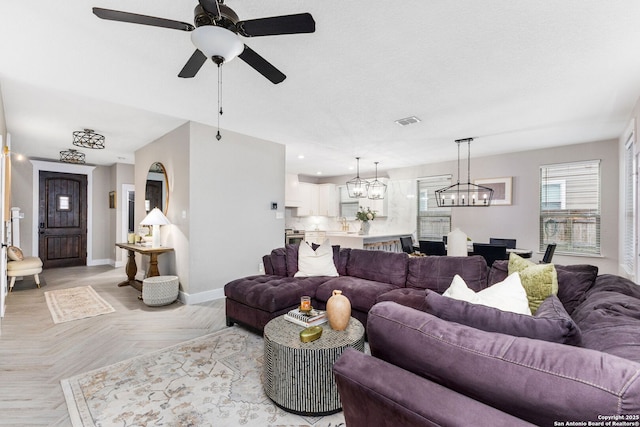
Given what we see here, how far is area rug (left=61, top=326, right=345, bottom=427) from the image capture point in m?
1.85

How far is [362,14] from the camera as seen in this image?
192cm

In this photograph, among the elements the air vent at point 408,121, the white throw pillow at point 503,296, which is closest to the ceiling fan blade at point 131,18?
the white throw pillow at point 503,296

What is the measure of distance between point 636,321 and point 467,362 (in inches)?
37.9

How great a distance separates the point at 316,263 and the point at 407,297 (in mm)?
1222

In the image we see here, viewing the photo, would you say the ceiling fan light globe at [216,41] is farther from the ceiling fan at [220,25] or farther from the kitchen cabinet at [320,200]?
the kitchen cabinet at [320,200]

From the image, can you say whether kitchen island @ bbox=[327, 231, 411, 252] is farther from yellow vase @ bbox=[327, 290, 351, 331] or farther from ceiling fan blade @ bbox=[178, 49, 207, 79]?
ceiling fan blade @ bbox=[178, 49, 207, 79]

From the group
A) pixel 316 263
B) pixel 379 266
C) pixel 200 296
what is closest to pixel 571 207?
pixel 379 266

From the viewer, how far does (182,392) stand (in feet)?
7.00

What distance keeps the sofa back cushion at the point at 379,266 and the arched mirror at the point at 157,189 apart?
3.13 meters

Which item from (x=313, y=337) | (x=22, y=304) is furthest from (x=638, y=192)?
(x=22, y=304)

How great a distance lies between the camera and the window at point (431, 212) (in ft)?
22.5

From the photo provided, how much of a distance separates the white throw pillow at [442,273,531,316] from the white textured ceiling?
1.69 meters

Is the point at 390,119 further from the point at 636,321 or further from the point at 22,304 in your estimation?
the point at 22,304

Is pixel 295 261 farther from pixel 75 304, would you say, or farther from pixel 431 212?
pixel 431 212
